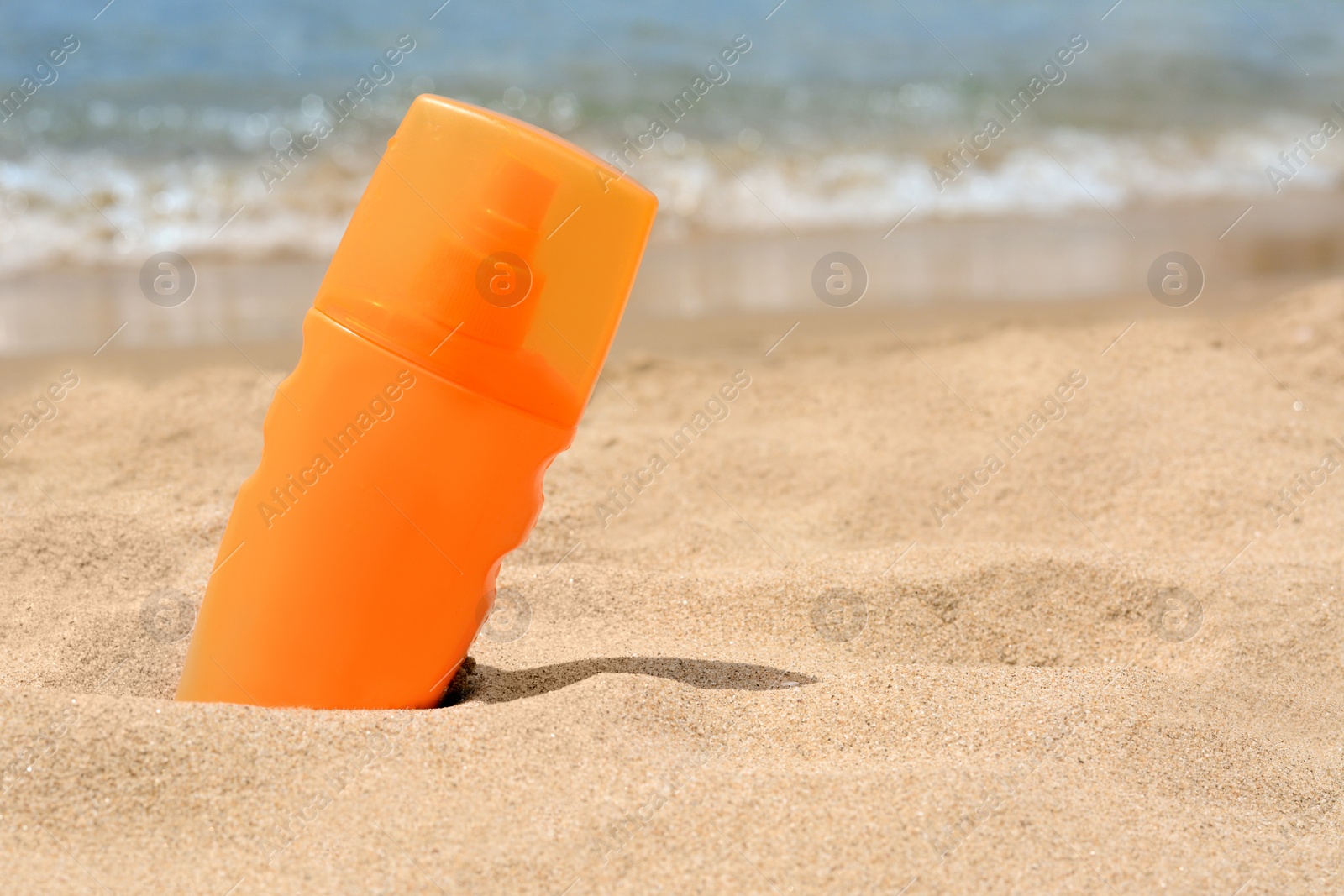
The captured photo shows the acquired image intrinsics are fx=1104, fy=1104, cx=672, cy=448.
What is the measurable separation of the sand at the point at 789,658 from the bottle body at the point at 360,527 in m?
0.10

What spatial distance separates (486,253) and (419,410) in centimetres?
23

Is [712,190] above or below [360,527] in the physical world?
below

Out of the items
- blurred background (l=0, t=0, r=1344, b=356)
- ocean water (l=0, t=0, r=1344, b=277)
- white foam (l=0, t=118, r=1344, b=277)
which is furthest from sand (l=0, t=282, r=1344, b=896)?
ocean water (l=0, t=0, r=1344, b=277)

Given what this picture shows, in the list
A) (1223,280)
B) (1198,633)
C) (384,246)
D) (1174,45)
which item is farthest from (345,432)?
(1174,45)

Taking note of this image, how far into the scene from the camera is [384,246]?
1.52 metres

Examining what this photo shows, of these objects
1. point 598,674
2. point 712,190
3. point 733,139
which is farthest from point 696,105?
Answer: point 598,674

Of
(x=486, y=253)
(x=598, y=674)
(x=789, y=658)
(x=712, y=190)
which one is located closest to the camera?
(x=486, y=253)

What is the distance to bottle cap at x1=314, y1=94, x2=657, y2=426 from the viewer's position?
4.90ft

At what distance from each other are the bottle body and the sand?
0.34 ft

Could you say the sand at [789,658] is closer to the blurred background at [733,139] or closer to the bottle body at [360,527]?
the bottle body at [360,527]

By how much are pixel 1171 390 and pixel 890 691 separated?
1770 millimetres

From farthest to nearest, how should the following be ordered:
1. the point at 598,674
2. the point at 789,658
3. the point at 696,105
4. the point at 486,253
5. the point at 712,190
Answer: the point at 696,105
the point at 712,190
the point at 789,658
the point at 598,674
the point at 486,253

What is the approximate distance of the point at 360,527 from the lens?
1566 millimetres

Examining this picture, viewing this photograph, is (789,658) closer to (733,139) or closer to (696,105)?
(733,139)
